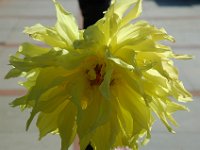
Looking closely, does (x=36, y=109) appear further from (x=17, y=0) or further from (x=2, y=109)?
(x=17, y=0)

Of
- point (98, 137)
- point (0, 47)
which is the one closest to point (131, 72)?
point (98, 137)

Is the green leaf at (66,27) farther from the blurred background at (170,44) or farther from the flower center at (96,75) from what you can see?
the blurred background at (170,44)

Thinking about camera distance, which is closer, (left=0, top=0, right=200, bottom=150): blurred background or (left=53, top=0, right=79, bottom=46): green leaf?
(left=53, top=0, right=79, bottom=46): green leaf

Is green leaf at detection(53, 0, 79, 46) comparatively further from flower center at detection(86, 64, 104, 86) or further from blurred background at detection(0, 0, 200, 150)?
blurred background at detection(0, 0, 200, 150)

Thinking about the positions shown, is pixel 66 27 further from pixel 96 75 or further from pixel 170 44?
pixel 170 44

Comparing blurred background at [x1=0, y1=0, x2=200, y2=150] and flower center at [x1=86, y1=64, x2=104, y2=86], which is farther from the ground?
flower center at [x1=86, y1=64, x2=104, y2=86]

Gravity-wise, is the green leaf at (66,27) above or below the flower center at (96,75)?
above

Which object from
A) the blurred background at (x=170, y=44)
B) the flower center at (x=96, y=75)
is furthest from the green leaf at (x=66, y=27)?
the blurred background at (x=170, y=44)

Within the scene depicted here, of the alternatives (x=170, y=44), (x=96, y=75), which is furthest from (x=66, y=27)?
(x=170, y=44)

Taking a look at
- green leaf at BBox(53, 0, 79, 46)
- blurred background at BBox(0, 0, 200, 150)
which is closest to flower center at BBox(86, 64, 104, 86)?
green leaf at BBox(53, 0, 79, 46)
